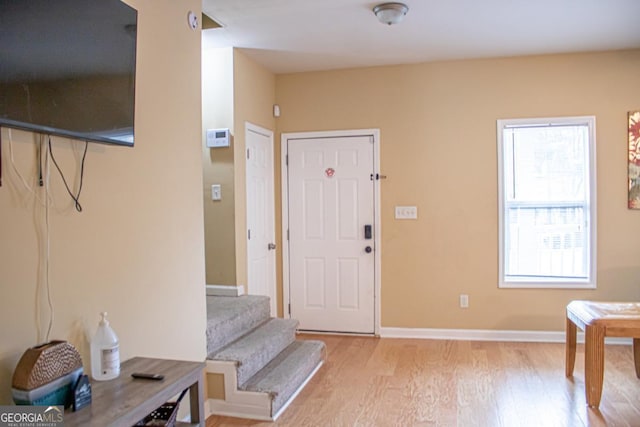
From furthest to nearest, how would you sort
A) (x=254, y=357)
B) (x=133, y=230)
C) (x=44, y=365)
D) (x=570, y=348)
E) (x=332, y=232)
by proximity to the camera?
1. (x=332, y=232)
2. (x=570, y=348)
3. (x=254, y=357)
4. (x=133, y=230)
5. (x=44, y=365)

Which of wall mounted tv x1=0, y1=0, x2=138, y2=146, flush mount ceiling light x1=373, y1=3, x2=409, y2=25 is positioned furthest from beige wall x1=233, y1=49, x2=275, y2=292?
wall mounted tv x1=0, y1=0, x2=138, y2=146

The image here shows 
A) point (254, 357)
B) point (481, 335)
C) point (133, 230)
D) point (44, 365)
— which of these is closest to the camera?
point (44, 365)

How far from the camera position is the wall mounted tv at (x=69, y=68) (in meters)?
1.54

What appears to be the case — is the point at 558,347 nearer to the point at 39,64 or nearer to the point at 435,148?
the point at 435,148

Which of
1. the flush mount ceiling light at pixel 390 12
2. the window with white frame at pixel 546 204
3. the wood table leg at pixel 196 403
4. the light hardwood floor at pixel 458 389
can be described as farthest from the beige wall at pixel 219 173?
the window with white frame at pixel 546 204

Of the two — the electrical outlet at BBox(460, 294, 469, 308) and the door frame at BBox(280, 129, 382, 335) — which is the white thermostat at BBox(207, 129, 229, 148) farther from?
the electrical outlet at BBox(460, 294, 469, 308)

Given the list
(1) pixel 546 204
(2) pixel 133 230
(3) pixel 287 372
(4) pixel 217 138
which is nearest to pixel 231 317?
(3) pixel 287 372

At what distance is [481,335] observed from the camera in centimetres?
461

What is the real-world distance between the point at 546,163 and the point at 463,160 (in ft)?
2.51

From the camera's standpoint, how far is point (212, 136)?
13.2ft

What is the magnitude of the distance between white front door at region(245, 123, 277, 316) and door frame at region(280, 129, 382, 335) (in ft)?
0.40

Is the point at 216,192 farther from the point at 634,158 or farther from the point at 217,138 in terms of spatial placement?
the point at 634,158

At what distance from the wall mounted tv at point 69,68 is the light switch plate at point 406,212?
3.08 metres

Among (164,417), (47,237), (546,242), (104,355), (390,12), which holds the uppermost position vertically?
(390,12)
